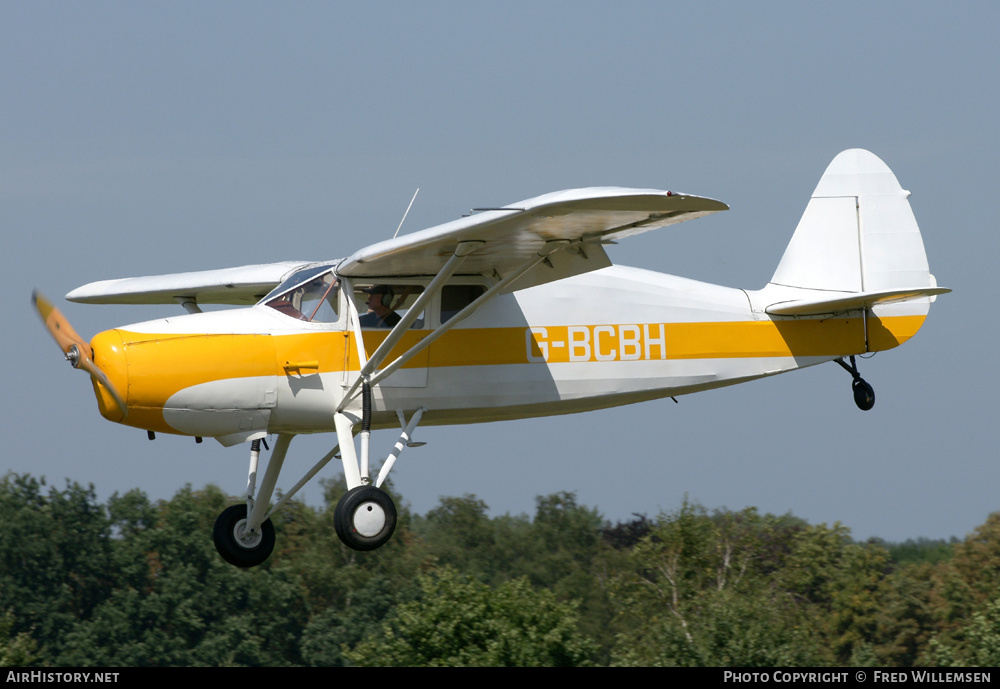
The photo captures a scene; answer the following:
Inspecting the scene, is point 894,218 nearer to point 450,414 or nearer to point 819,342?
point 819,342

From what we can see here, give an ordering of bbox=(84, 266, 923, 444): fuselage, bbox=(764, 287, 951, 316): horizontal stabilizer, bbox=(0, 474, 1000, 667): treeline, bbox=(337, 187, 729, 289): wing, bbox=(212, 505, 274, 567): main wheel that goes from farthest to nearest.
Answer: bbox=(0, 474, 1000, 667): treeline
bbox=(764, 287, 951, 316): horizontal stabilizer
bbox=(212, 505, 274, 567): main wheel
bbox=(84, 266, 923, 444): fuselage
bbox=(337, 187, 729, 289): wing

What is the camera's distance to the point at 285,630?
Result: 5416 centimetres

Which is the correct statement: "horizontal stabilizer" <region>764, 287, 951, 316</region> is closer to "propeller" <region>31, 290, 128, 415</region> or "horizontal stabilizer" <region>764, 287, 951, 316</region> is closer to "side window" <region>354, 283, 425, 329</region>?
"side window" <region>354, 283, 425, 329</region>

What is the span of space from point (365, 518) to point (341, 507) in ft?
0.78

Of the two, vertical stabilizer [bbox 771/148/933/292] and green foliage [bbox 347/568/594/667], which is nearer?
vertical stabilizer [bbox 771/148/933/292]

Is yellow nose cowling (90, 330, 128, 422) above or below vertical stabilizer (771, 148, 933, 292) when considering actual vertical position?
below

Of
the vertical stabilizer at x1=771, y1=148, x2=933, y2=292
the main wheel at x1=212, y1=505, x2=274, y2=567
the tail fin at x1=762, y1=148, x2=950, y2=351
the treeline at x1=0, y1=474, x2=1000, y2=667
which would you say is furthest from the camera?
the treeline at x1=0, y1=474, x2=1000, y2=667

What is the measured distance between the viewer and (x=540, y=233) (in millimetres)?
10516

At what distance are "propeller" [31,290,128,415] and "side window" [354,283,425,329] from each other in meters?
2.35

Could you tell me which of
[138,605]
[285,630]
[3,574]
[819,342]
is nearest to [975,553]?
[285,630]

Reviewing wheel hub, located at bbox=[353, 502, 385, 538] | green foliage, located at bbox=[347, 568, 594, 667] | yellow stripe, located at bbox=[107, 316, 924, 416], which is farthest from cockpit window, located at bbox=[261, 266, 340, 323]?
green foliage, located at bbox=[347, 568, 594, 667]

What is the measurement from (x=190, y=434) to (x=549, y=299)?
3711 mm

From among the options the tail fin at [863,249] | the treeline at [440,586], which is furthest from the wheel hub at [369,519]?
the treeline at [440,586]

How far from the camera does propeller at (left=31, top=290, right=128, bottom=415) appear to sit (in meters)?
10.4
